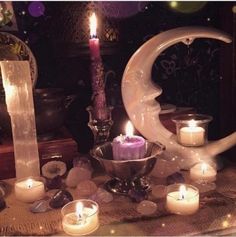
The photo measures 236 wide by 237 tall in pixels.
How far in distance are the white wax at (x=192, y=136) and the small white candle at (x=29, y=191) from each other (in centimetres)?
38

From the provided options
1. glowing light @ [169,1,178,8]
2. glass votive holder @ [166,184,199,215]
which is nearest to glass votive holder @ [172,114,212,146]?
glass votive holder @ [166,184,199,215]

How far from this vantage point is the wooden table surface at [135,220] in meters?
0.70

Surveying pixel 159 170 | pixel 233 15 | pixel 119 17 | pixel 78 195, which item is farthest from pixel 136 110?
pixel 233 15

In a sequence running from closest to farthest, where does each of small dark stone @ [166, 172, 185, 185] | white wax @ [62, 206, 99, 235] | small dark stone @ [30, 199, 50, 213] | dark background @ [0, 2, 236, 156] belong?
1. white wax @ [62, 206, 99, 235]
2. small dark stone @ [30, 199, 50, 213]
3. small dark stone @ [166, 172, 185, 185]
4. dark background @ [0, 2, 236, 156]

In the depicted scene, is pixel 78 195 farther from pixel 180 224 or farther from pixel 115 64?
pixel 115 64

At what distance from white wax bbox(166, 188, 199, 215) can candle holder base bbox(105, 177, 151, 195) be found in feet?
0.31

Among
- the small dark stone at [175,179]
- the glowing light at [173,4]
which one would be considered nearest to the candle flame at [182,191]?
the small dark stone at [175,179]

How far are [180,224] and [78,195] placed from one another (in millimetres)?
259

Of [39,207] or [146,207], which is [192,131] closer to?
[146,207]

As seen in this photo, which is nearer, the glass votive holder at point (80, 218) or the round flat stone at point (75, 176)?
the glass votive holder at point (80, 218)

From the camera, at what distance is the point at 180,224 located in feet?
2.34

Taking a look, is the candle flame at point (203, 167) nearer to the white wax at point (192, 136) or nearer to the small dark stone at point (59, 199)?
the white wax at point (192, 136)

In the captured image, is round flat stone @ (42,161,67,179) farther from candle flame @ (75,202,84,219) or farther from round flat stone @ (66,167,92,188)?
candle flame @ (75,202,84,219)

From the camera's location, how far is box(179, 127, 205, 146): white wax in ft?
3.19
